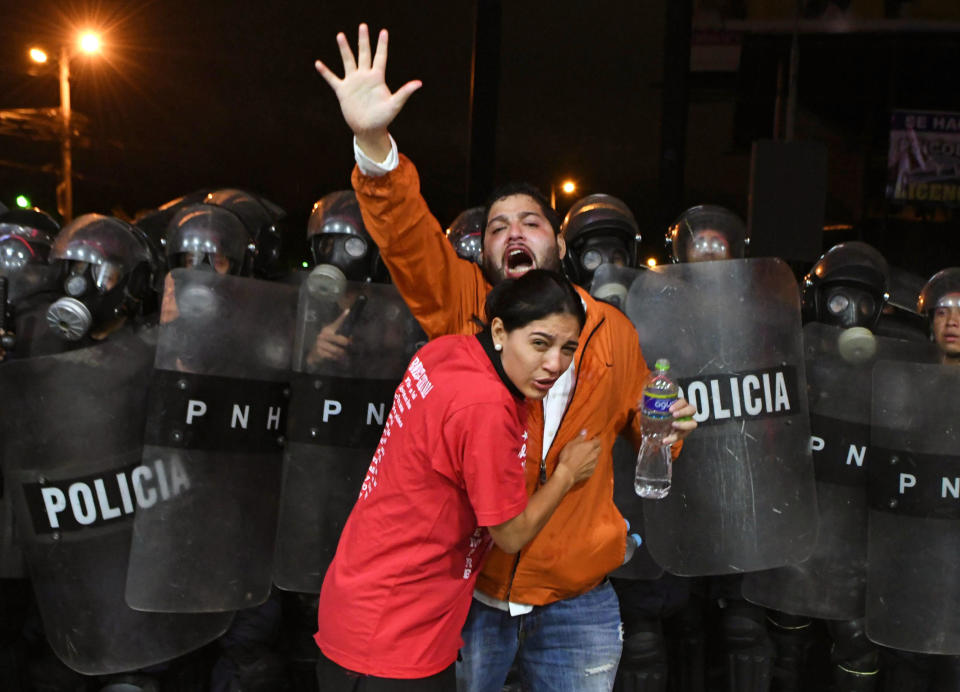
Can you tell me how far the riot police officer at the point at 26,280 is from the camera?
10.6ft

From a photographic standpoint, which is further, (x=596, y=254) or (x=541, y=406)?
(x=596, y=254)

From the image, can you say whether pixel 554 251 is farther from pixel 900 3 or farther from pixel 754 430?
pixel 900 3

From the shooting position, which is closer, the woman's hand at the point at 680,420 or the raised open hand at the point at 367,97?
the raised open hand at the point at 367,97

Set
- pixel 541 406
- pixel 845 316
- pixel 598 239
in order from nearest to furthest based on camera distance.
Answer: pixel 541 406
pixel 845 316
pixel 598 239

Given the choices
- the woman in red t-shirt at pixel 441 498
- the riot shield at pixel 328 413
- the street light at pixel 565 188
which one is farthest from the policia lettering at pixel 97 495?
the street light at pixel 565 188

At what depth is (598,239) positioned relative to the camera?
3693 millimetres

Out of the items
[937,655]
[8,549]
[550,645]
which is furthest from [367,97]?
[937,655]

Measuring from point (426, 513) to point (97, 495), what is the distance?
1432mm

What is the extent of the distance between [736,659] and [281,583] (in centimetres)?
156

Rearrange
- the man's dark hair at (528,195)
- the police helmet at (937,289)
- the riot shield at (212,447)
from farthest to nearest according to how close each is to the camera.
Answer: the police helmet at (937,289) → the riot shield at (212,447) → the man's dark hair at (528,195)

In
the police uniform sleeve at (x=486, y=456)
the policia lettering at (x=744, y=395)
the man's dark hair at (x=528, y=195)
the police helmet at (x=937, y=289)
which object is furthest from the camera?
the police helmet at (x=937, y=289)

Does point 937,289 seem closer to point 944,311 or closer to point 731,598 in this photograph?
point 944,311

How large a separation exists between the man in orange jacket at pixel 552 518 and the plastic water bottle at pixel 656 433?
0.10 feet

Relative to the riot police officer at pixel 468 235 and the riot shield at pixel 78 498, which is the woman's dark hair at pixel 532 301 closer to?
the riot shield at pixel 78 498
